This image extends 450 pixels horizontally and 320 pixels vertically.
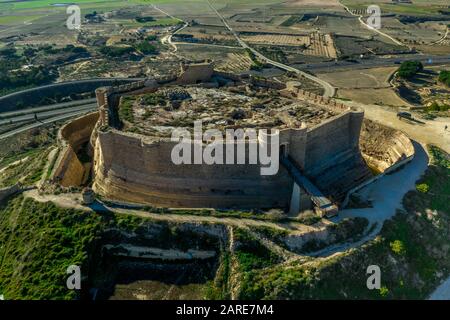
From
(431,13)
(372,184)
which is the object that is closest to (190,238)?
(372,184)

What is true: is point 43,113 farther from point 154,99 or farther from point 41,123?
point 154,99

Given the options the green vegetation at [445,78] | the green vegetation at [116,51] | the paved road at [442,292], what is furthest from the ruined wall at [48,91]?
the paved road at [442,292]

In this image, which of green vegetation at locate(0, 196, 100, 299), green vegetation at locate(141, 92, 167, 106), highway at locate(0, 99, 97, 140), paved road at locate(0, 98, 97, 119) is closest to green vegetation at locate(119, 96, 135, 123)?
green vegetation at locate(141, 92, 167, 106)

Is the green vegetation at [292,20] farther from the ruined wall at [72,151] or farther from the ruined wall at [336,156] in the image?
the ruined wall at [336,156]

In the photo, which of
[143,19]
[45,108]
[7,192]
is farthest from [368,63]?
[143,19]

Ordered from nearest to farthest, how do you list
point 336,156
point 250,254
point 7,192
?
1. point 250,254
2. point 7,192
3. point 336,156
